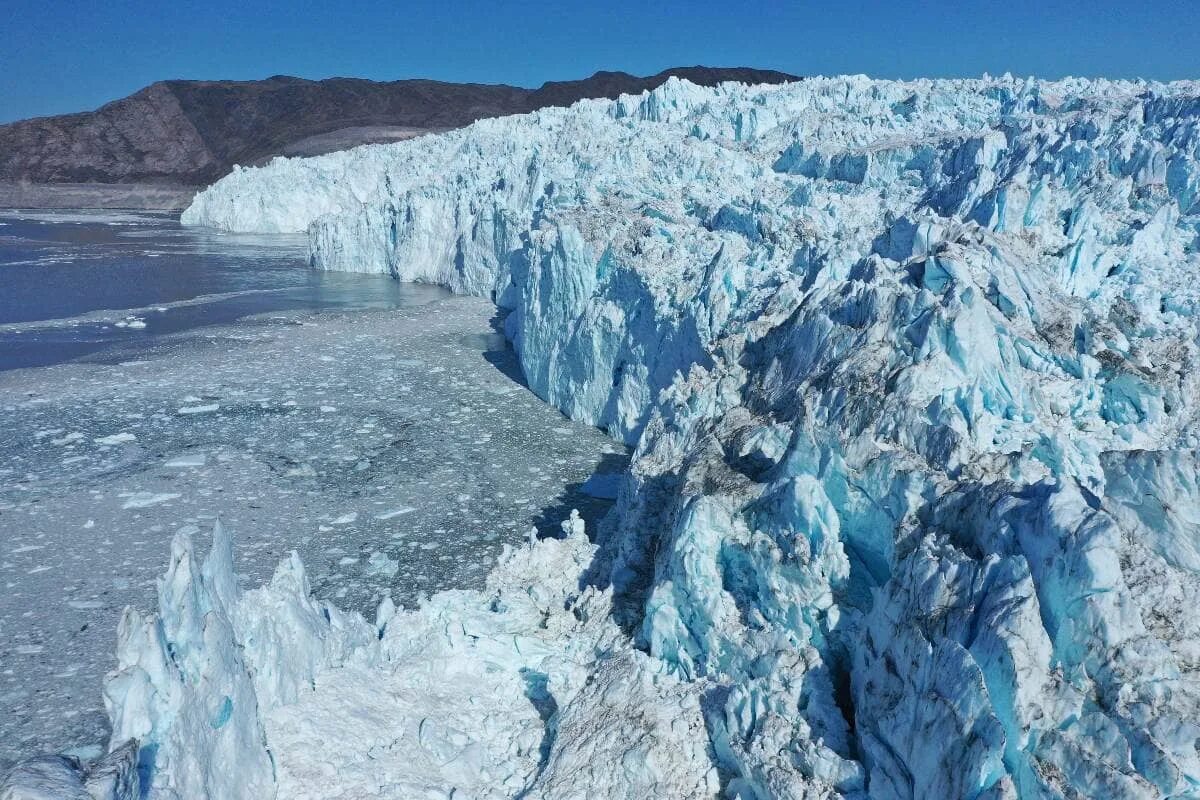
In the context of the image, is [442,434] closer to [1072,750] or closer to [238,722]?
[238,722]

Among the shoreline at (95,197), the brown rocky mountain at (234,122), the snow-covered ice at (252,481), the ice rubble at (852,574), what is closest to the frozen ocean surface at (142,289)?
the snow-covered ice at (252,481)

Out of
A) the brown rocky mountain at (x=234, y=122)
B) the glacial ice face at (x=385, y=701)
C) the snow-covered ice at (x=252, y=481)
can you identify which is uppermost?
Answer: the brown rocky mountain at (x=234, y=122)

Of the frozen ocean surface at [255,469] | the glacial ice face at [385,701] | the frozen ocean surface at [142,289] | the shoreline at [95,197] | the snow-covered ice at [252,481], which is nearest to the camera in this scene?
the glacial ice face at [385,701]

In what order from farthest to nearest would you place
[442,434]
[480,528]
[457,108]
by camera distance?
[457,108], [442,434], [480,528]

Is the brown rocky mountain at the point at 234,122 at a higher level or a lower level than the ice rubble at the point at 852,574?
higher

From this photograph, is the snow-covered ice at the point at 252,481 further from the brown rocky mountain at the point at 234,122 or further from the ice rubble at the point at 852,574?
the brown rocky mountain at the point at 234,122

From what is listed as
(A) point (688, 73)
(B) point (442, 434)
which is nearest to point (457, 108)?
(A) point (688, 73)
